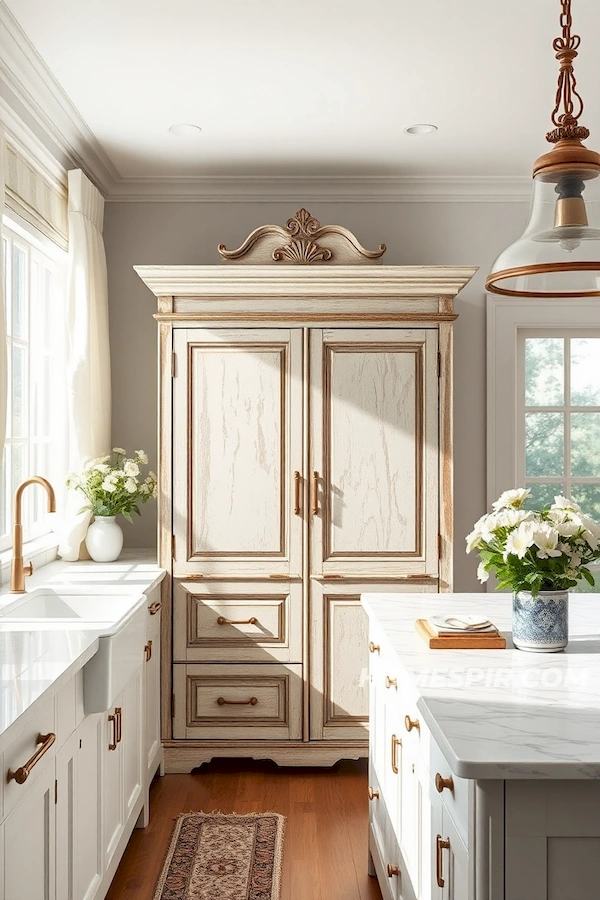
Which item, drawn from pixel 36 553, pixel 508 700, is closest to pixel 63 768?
pixel 508 700

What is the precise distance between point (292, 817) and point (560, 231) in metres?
2.44

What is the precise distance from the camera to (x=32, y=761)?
1729 millimetres

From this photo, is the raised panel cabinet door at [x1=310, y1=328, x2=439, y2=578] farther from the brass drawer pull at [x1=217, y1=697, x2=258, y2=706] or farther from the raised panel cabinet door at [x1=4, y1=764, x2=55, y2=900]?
the raised panel cabinet door at [x1=4, y1=764, x2=55, y2=900]

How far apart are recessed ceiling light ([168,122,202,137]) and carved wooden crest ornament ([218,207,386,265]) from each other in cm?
50

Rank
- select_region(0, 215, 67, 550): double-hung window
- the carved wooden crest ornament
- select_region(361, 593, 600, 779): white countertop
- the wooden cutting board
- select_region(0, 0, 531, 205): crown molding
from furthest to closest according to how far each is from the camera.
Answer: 1. select_region(0, 0, 531, 205): crown molding
2. the carved wooden crest ornament
3. select_region(0, 215, 67, 550): double-hung window
4. the wooden cutting board
5. select_region(361, 593, 600, 779): white countertop

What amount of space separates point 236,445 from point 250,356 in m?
0.40

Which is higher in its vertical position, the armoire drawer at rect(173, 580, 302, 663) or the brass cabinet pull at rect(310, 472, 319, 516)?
the brass cabinet pull at rect(310, 472, 319, 516)

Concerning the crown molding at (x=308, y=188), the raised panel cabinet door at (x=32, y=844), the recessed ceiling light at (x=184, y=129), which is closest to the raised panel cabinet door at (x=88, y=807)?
the raised panel cabinet door at (x=32, y=844)

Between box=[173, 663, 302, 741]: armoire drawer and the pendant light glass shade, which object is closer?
the pendant light glass shade

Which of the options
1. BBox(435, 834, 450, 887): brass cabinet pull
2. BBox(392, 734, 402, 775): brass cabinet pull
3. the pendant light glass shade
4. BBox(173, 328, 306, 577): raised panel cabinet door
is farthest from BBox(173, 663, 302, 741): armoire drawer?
the pendant light glass shade

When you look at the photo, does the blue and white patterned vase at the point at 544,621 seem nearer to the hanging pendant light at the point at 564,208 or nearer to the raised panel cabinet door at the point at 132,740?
the hanging pendant light at the point at 564,208

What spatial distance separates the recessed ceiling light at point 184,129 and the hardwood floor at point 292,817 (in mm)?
2805

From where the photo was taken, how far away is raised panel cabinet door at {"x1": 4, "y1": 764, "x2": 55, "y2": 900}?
1645 millimetres

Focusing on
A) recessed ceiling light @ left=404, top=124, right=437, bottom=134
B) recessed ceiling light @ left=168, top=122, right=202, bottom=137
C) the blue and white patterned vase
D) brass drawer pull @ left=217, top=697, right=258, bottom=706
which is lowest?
brass drawer pull @ left=217, top=697, right=258, bottom=706
